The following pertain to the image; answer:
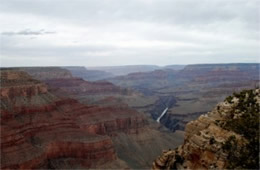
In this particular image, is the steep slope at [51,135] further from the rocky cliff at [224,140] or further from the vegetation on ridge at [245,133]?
the vegetation on ridge at [245,133]

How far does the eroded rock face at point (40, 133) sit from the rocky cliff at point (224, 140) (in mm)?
36393

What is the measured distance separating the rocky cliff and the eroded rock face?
36.4m

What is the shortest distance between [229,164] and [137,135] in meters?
70.2

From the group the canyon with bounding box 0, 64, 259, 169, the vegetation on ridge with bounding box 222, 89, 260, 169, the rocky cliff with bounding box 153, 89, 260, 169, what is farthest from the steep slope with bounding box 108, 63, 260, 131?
the vegetation on ridge with bounding box 222, 89, 260, 169

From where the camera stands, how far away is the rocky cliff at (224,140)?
43.4 feet

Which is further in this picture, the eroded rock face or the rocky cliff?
the eroded rock face

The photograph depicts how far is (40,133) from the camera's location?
5709 centimetres

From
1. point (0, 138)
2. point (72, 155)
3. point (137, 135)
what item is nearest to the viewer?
point (0, 138)

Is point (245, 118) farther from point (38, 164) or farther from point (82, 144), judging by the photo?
point (82, 144)

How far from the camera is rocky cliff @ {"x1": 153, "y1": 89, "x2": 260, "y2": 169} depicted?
13.2 metres

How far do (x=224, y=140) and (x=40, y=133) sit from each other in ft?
154

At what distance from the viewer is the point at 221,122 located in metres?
15.2

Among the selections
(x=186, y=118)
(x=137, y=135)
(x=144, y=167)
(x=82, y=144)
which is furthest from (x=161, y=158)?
(x=186, y=118)

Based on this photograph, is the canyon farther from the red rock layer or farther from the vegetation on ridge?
the vegetation on ridge
